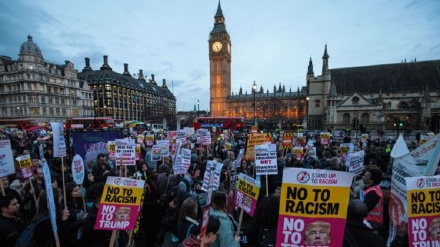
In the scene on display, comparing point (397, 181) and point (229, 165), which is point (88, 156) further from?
point (397, 181)

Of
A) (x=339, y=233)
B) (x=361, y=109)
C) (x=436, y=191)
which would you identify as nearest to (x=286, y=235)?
(x=339, y=233)

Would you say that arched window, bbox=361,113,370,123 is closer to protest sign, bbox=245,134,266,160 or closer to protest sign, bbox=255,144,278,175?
protest sign, bbox=245,134,266,160

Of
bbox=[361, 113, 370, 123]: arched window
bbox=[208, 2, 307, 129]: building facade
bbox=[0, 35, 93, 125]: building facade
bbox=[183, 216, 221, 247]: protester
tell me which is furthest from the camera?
bbox=[208, 2, 307, 129]: building facade

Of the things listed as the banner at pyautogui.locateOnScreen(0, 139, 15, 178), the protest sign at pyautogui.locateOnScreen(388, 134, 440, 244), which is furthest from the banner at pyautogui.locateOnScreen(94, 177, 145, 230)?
the banner at pyautogui.locateOnScreen(0, 139, 15, 178)

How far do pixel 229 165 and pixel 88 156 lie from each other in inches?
281

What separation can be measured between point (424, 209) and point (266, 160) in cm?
332

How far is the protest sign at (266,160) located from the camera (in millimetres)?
5859

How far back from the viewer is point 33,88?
2251 inches

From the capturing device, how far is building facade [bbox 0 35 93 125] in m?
56.4

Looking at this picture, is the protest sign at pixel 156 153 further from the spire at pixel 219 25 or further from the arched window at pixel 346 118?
the spire at pixel 219 25

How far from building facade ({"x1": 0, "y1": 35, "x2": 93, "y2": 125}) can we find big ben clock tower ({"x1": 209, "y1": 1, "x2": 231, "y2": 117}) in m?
49.7

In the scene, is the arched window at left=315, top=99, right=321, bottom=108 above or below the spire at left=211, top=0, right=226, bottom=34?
below

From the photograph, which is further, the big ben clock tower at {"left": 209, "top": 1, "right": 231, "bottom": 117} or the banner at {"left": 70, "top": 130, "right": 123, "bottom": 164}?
the big ben clock tower at {"left": 209, "top": 1, "right": 231, "bottom": 117}

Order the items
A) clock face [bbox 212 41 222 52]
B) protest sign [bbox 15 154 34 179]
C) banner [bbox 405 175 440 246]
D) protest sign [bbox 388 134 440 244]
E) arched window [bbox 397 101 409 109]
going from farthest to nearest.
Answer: clock face [bbox 212 41 222 52] < arched window [bbox 397 101 409 109] < protest sign [bbox 15 154 34 179] < protest sign [bbox 388 134 440 244] < banner [bbox 405 175 440 246]
